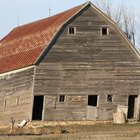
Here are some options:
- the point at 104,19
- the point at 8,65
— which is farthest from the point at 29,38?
the point at 104,19

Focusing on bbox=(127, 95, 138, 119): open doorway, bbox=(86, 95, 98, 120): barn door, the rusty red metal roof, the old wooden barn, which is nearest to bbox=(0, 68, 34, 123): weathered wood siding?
the old wooden barn

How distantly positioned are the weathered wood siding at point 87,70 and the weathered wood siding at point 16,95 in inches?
34.4

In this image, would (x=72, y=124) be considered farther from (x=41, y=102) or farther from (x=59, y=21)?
(x=59, y=21)

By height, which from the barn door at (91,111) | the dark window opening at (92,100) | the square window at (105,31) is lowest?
the barn door at (91,111)

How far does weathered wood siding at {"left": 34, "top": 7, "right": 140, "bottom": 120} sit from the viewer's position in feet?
129

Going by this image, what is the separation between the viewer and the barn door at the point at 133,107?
41.7m

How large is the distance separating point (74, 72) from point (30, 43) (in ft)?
14.1

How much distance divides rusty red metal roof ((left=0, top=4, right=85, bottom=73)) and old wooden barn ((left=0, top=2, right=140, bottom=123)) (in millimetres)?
95

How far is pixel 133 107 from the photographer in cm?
4284

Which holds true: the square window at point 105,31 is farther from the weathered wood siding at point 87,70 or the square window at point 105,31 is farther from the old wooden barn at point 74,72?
the weathered wood siding at point 87,70

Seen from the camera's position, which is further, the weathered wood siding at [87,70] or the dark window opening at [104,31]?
the dark window opening at [104,31]

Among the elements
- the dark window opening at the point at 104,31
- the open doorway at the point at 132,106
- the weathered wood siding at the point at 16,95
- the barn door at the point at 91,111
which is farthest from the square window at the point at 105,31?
the weathered wood siding at the point at 16,95

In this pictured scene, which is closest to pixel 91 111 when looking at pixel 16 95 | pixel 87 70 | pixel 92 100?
pixel 92 100

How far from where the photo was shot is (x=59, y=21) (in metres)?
41.2
